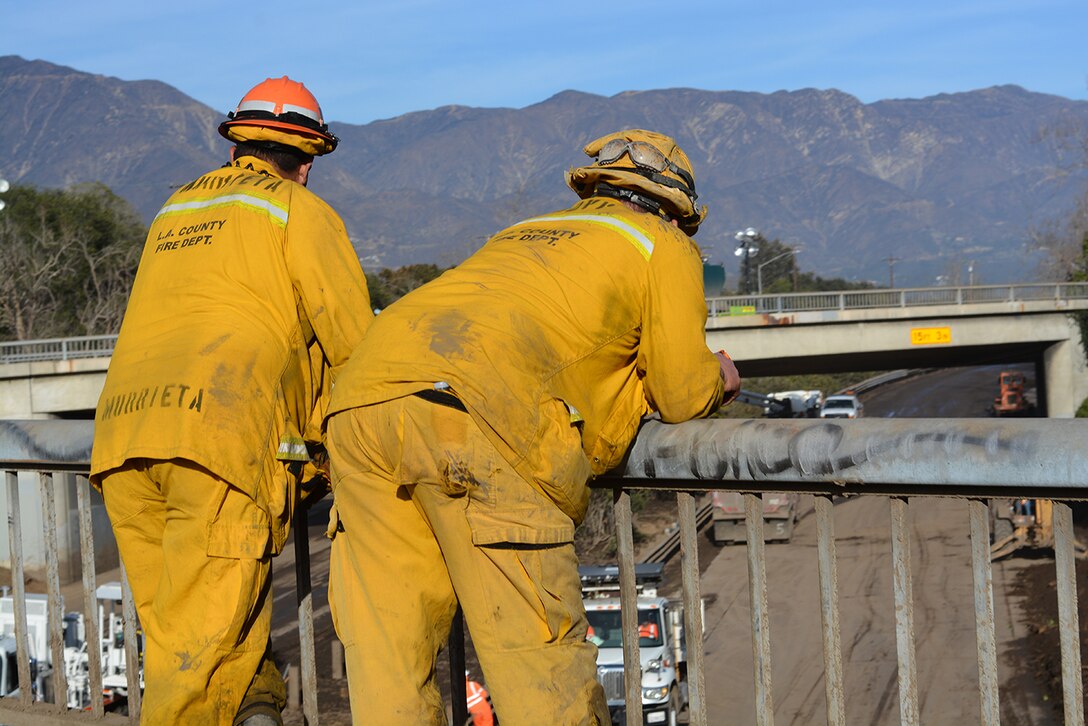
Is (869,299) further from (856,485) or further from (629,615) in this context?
(856,485)

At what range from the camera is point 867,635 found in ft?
85.5

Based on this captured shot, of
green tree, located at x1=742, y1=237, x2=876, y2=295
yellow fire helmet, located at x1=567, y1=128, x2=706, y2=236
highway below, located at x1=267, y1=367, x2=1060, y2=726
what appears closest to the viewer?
yellow fire helmet, located at x1=567, y1=128, x2=706, y2=236

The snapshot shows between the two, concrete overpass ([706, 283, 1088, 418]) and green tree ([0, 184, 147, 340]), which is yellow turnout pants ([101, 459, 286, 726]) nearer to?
concrete overpass ([706, 283, 1088, 418])

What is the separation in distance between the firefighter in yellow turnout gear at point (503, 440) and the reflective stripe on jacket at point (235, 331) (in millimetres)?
337

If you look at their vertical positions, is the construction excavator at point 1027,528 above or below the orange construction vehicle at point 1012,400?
above

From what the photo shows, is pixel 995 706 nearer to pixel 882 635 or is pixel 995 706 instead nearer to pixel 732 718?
pixel 732 718

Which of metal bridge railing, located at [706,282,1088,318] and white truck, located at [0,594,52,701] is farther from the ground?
metal bridge railing, located at [706,282,1088,318]

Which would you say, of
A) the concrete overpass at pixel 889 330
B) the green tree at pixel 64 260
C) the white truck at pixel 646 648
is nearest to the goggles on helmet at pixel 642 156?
the white truck at pixel 646 648

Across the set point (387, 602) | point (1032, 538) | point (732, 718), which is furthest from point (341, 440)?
point (1032, 538)

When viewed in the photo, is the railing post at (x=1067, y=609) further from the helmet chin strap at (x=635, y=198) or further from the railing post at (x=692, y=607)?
the helmet chin strap at (x=635, y=198)

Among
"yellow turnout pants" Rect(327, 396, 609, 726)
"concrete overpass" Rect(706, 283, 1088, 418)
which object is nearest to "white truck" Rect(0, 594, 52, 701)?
"yellow turnout pants" Rect(327, 396, 609, 726)

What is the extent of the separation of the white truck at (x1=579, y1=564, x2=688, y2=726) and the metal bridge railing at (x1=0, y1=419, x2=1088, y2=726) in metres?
11.2

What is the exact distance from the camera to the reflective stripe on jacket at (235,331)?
10.1 feet

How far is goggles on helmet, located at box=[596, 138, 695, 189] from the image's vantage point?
3328 millimetres
